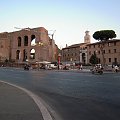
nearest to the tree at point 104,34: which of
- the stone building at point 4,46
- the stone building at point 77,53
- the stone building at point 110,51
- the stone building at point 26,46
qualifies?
the stone building at point 110,51

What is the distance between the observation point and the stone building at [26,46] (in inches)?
4409

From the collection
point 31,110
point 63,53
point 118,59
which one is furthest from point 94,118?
point 63,53

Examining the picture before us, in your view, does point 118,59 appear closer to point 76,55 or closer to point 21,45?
point 76,55

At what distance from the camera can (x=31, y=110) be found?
9125mm

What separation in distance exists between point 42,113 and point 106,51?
106317 mm

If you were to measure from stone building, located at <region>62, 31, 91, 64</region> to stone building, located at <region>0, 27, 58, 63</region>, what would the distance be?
12143mm

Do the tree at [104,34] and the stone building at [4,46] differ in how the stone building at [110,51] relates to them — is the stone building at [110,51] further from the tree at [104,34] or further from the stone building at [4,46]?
the stone building at [4,46]

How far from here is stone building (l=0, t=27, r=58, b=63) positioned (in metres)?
112

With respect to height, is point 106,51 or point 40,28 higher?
point 40,28

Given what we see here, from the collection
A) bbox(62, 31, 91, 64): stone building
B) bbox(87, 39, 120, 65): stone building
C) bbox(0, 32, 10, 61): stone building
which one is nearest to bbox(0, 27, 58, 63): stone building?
bbox(0, 32, 10, 61): stone building

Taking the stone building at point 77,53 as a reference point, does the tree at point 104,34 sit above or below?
→ above

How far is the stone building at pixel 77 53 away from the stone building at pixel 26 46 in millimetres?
12143

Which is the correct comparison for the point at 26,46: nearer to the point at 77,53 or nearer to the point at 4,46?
the point at 4,46

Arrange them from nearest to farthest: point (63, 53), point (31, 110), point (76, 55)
Answer: point (31, 110) → point (76, 55) → point (63, 53)
